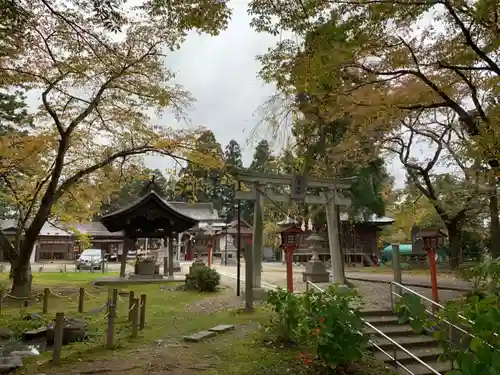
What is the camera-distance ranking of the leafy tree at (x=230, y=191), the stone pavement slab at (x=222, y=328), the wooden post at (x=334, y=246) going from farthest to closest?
the leafy tree at (x=230, y=191) → the wooden post at (x=334, y=246) → the stone pavement slab at (x=222, y=328)

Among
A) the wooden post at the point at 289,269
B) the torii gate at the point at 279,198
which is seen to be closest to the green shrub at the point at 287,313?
the wooden post at the point at 289,269

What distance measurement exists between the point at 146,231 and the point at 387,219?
73.3 feet

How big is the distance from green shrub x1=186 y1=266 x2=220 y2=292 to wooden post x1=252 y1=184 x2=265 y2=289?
10.1 feet

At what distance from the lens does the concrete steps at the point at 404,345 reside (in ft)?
24.3

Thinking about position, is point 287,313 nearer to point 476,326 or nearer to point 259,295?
point 476,326

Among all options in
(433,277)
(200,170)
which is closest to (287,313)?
(433,277)

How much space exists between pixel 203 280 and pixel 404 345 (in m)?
8.73

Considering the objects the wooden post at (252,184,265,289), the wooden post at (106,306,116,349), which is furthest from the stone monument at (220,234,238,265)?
the wooden post at (106,306,116,349)

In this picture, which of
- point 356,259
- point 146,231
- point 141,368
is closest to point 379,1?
point 141,368

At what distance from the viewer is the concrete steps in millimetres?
7418

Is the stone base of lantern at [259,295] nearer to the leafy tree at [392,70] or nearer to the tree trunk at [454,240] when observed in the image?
the leafy tree at [392,70]

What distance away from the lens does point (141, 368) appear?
5.86 meters

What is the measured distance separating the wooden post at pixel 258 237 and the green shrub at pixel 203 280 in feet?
10.1

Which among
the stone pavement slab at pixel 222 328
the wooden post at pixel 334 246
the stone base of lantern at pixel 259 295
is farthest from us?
the wooden post at pixel 334 246
